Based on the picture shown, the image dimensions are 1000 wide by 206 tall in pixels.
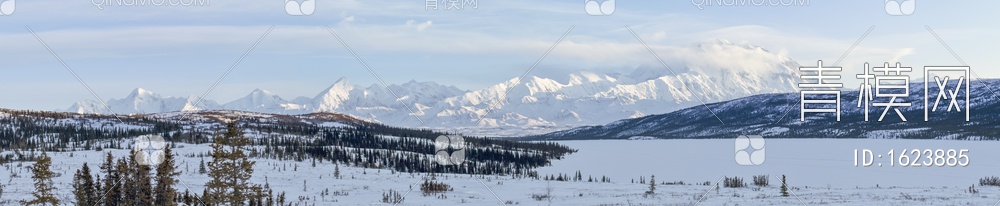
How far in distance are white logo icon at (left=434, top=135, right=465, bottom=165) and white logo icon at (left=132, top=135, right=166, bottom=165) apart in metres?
23.8

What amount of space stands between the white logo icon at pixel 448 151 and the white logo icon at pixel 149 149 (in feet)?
78.2

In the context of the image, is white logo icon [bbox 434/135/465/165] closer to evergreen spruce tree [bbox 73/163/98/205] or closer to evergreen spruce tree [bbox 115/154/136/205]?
evergreen spruce tree [bbox 115/154/136/205]

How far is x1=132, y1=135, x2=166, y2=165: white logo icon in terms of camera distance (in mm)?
48912

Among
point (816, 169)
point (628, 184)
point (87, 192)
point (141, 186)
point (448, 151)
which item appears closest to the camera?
point (141, 186)

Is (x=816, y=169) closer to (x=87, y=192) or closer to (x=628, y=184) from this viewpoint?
(x=628, y=184)

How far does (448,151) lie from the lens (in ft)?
327

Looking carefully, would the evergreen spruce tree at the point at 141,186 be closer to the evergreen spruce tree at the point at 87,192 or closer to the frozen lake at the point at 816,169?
the evergreen spruce tree at the point at 87,192

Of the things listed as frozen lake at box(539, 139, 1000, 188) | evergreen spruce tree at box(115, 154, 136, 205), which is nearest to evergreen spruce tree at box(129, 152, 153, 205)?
evergreen spruce tree at box(115, 154, 136, 205)

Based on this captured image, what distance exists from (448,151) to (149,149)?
144 ft

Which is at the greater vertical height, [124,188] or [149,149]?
[149,149]

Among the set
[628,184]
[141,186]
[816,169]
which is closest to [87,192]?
[141,186]

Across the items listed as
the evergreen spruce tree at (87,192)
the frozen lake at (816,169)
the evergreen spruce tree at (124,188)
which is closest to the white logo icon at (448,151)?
the frozen lake at (816,169)

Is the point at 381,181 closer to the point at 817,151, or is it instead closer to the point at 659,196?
the point at 659,196

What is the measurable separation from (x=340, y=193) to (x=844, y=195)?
74.5ft
